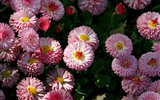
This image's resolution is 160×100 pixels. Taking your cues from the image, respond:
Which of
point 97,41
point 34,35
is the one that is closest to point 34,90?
point 34,35

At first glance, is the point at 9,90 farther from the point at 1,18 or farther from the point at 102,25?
the point at 102,25

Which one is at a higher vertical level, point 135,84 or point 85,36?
point 85,36

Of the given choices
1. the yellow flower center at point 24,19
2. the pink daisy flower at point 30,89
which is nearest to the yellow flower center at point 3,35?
the yellow flower center at point 24,19

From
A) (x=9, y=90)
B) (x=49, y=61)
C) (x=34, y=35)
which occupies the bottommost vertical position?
(x=9, y=90)

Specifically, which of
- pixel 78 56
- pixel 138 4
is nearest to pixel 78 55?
pixel 78 56

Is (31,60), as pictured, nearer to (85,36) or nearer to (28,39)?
(28,39)
